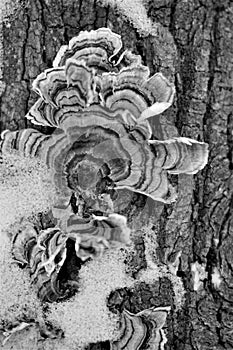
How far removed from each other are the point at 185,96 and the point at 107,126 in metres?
0.42

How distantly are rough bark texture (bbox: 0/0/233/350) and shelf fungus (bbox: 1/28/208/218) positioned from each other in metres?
0.14

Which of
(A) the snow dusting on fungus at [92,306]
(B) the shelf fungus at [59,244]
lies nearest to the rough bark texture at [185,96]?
(A) the snow dusting on fungus at [92,306]

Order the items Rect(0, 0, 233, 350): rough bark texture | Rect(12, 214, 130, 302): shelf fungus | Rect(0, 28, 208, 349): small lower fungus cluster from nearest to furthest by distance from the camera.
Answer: Rect(12, 214, 130, 302): shelf fungus < Rect(0, 28, 208, 349): small lower fungus cluster < Rect(0, 0, 233, 350): rough bark texture

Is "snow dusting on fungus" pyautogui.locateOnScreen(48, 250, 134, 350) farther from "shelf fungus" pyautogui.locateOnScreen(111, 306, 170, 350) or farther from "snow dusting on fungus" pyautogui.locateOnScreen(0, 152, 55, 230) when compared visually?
"snow dusting on fungus" pyautogui.locateOnScreen(0, 152, 55, 230)

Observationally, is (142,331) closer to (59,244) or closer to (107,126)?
(59,244)

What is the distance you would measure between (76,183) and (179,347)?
94cm

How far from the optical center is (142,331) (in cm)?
232

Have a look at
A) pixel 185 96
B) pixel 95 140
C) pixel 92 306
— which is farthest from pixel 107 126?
pixel 92 306

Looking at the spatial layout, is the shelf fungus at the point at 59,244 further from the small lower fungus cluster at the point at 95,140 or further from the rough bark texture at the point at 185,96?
the rough bark texture at the point at 185,96

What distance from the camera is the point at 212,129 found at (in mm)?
2383

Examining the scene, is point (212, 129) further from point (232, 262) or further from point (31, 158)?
point (31, 158)

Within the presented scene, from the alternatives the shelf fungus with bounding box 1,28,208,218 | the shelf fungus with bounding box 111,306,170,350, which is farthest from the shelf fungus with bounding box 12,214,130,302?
the shelf fungus with bounding box 111,306,170,350

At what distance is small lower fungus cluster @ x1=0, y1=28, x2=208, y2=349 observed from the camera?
2133 millimetres

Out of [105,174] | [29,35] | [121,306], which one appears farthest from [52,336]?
[29,35]
